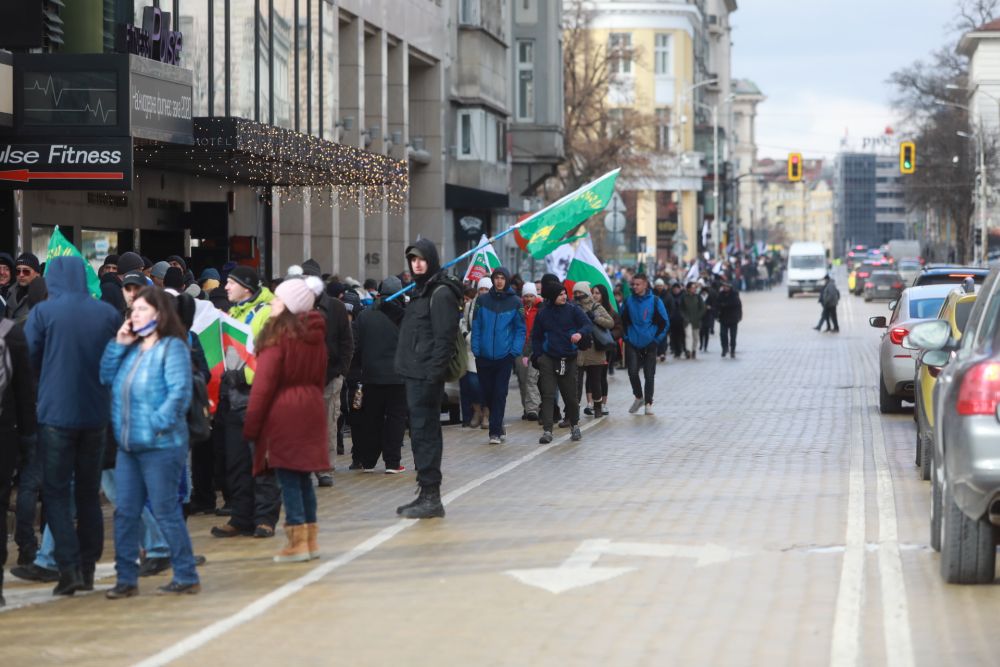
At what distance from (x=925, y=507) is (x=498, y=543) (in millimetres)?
3458

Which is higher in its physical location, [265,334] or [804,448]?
[265,334]

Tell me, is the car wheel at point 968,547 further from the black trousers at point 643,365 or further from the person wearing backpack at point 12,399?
the black trousers at point 643,365

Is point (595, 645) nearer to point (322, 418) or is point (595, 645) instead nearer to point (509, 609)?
point (509, 609)

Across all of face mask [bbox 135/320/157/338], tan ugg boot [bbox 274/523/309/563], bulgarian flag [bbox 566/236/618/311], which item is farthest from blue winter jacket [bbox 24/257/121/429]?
bulgarian flag [bbox 566/236/618/311]

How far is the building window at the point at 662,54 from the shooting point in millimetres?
118375

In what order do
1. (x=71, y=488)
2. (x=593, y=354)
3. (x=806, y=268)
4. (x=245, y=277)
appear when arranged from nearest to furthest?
1. (x=71, y=488)
2. (x=245, y=277)
3. (x=593, y=354)
4. (x=806, y=268)

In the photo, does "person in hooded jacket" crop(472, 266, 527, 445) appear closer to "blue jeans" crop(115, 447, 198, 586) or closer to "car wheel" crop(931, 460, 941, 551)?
"car wheel" crop(931, 460, 941, 551)

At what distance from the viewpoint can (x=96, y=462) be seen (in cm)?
994

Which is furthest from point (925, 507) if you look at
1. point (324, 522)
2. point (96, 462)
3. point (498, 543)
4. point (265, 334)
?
point (96, 462)

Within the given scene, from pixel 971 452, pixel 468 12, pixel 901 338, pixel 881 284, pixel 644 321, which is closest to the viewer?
pixel 971 452

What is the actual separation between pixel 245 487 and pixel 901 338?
11031 mm

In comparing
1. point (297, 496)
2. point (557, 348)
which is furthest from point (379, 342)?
point (297, 496)

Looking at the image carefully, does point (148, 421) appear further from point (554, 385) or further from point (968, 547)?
point (554, 385)

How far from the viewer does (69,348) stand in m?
9.66
